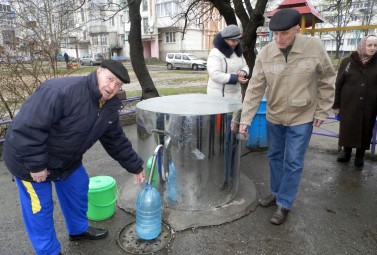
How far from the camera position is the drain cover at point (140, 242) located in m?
2.63

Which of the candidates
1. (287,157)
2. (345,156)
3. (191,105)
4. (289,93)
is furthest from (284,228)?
(345,156)

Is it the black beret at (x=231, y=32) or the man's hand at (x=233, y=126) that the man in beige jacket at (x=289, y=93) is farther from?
the black beret at (x=231, y=32)

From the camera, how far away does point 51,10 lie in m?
6.56

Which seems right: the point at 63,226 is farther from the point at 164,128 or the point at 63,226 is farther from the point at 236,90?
the point at 236,90

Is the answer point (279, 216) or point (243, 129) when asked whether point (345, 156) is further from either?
point (243, 129)

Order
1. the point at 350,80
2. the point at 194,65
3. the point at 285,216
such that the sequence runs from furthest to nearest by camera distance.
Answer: the point at 194,65, the point at 350,80, the point at 285,216

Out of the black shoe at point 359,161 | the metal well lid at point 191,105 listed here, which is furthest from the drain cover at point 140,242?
the black shoe at point 359,161

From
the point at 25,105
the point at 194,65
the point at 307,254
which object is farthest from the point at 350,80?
the point at 194,65

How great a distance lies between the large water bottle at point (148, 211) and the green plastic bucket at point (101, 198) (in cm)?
50

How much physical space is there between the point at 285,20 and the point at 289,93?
632mm

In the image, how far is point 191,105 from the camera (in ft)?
11.0

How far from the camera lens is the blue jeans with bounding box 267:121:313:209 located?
2.83 m

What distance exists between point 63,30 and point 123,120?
2.38 metres

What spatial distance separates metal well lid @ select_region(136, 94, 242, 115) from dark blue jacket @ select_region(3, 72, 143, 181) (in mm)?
762
